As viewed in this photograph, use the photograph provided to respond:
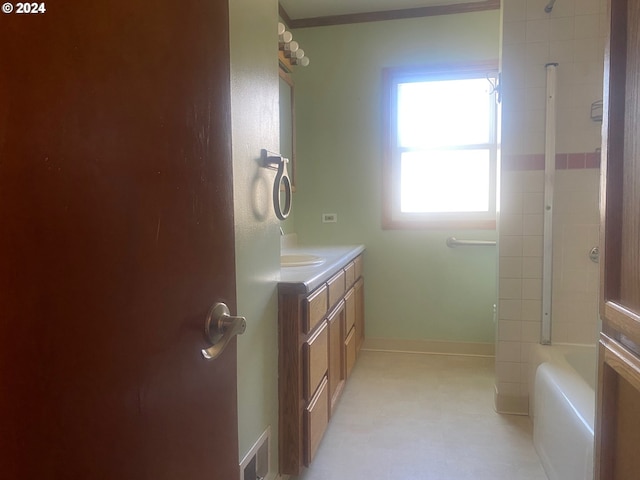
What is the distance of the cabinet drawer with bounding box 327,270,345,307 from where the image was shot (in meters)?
2.14

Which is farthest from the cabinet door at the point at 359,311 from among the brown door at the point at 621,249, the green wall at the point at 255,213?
the brown door at the point at 621,249

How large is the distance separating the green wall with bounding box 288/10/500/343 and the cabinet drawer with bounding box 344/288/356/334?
60 cm

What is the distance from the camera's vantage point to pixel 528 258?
7.48ft

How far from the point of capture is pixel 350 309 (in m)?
2.74

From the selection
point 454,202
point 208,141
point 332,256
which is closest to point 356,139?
point 454,202

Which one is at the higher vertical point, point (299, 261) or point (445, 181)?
point (445, 181)

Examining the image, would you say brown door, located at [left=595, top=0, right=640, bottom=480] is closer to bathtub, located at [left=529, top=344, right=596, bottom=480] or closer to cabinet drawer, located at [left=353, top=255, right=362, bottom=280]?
bathtub, located at [left=529, top=344, right=596, bottom=480]

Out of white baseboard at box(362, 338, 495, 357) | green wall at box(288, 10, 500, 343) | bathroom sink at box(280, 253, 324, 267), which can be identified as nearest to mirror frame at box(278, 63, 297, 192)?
green wall at box(288, 10, 500, 343)

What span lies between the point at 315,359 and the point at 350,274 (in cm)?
102

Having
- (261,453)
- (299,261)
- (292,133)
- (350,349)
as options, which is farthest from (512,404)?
(292,133)

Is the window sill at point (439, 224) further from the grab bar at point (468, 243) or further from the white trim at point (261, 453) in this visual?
the white trim at point (261, 453)

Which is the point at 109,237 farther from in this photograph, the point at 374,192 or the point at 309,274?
the point at 374,192

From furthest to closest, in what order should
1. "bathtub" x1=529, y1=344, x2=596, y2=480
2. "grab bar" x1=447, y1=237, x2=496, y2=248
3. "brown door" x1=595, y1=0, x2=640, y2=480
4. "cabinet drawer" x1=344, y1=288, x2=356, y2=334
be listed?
"grab bar" x1=447, y1=237, x2=496, y2=248 → "cabinet drawer" x1=344, y1=288, x2=356, y2=334 → "bathtub" x1=529, y1=344, x2=596, y2=480 → "brown door" x1=595, y1=0, x2=640, y2=480

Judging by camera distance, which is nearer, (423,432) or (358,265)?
(423,432)
